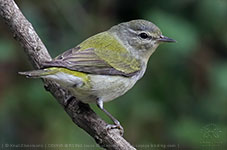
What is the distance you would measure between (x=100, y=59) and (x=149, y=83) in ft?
3.97

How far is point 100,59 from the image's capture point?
423cm

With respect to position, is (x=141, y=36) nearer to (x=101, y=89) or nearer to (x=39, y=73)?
(x=101, y=89)

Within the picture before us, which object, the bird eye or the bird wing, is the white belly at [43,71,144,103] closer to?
the bird wing

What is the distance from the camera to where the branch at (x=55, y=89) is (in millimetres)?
3826

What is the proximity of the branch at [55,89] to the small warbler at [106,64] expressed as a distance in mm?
129

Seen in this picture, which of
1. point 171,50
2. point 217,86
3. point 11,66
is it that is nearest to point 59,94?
point 11,66

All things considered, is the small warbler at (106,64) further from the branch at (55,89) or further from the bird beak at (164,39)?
the branch at (55,89)

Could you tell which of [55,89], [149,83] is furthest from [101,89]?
[149,83]

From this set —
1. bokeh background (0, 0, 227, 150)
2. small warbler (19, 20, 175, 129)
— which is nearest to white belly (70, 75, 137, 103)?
small warbler (19, 20, 175, 129)

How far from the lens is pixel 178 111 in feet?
17.3

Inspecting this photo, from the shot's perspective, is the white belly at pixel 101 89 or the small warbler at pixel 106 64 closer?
the small warbler at pixel 106 64

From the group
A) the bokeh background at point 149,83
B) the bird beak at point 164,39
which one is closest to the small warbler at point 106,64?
the bird beak at point 164,39

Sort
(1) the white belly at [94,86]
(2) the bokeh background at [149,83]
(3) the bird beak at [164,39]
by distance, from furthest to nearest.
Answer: (2) the bokeh background at [149,83] < (3) the bird beak at [164,39] < (1) the white belly at [94,86]

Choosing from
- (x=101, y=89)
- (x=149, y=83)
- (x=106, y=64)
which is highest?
(x=106, y=64)
